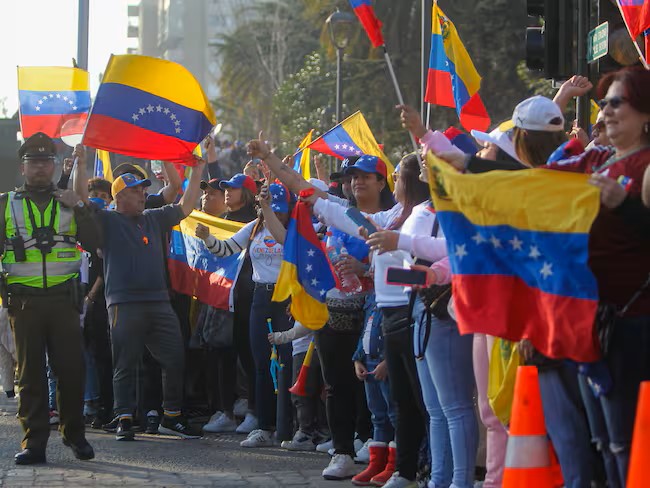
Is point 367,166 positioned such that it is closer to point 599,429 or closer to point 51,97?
point 599,429

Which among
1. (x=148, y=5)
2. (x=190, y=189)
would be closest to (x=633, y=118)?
(x=190, y=189)

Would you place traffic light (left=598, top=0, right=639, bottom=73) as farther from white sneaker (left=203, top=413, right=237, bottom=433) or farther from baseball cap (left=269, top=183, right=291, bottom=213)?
white sneaker (left=203, top=413, right=237, bottom=433)

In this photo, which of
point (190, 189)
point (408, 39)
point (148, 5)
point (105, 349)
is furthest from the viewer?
point (148, 5)

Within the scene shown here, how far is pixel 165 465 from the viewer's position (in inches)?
362

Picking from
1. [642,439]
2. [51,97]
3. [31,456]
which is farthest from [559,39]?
[642,439]

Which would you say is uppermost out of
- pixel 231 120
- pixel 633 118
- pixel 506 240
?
pixel 633 118

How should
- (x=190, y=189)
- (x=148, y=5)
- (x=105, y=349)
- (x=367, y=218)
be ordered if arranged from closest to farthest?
(x=367, y=218) → (x=190, y=189) → (x=105, y=349) → (x=148, y=5)

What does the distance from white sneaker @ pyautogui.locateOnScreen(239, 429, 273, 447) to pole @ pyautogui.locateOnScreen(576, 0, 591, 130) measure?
3434 mm

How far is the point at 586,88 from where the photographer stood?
7.67 meters

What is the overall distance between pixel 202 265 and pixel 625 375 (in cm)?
706

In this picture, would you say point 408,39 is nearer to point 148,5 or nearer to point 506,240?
point 506,240

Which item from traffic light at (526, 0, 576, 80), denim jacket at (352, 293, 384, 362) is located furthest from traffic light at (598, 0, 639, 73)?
denim jacket at (352, 293, 384, 362)

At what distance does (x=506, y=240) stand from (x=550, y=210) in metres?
0.25

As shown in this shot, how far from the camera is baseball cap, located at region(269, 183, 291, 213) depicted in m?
10.2
